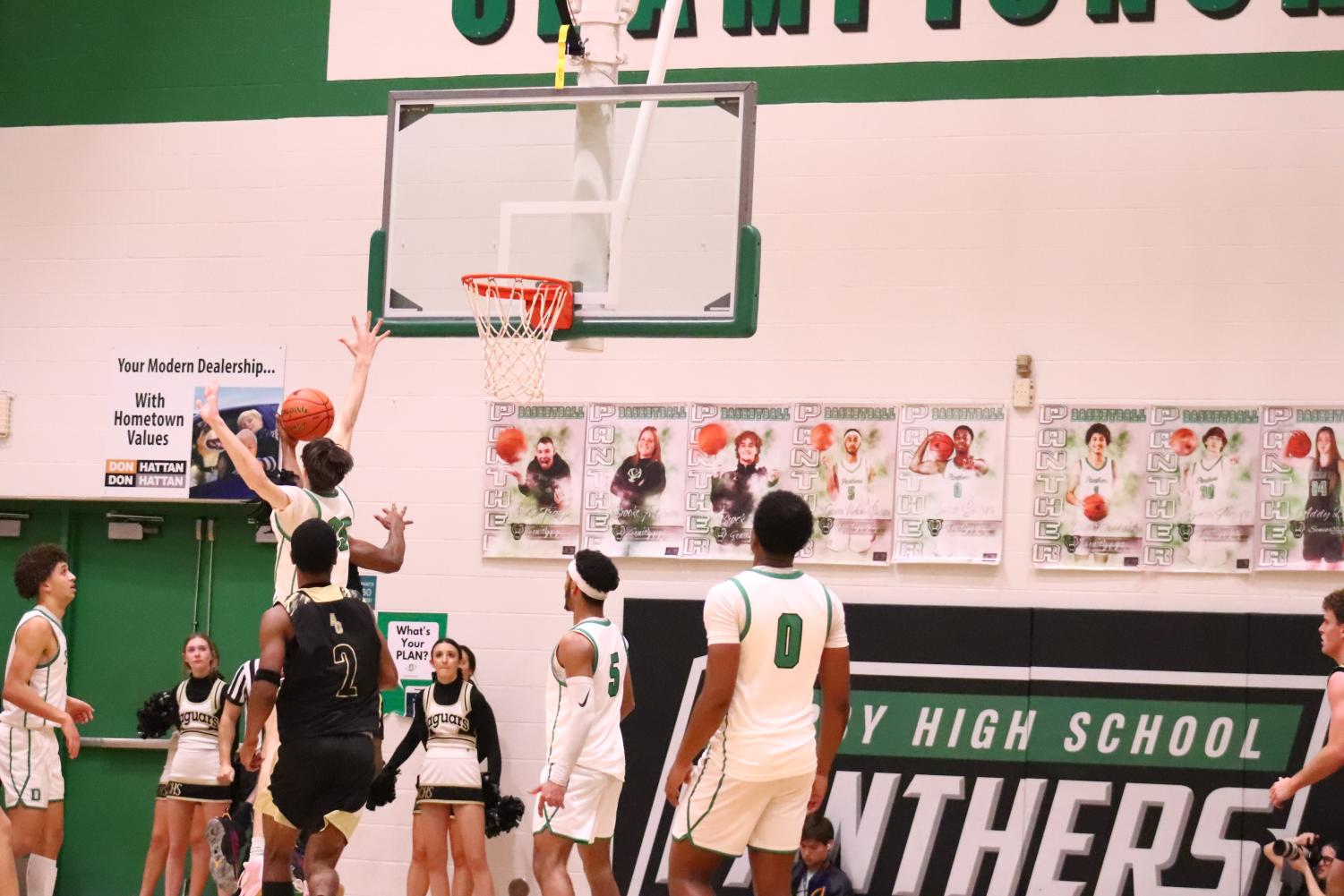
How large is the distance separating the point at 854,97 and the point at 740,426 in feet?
7.60

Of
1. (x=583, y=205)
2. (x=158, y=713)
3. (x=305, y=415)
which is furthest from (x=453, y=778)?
(x=583, y=205)

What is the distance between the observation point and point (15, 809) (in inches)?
343

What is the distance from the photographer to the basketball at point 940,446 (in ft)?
33.8

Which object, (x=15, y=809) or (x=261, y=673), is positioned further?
(x=15, y=809)

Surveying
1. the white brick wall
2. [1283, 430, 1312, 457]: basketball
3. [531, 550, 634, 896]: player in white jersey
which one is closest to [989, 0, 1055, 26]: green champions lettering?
the white brick wall

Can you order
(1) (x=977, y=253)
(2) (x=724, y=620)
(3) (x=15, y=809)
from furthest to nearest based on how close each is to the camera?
1. (1) (x=977, y=253)
2. (3) (x=15, y=809)
3. (2) (x=724, y=620)

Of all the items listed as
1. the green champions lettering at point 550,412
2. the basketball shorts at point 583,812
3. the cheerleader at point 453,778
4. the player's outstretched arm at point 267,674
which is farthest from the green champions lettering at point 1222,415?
the player's outstretched arm at point 267,674

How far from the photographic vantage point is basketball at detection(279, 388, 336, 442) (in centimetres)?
760

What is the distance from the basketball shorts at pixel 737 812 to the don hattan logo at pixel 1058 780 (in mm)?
4202

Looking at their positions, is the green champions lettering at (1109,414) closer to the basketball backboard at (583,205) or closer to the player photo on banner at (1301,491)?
the player photo on banner at (1301,491)

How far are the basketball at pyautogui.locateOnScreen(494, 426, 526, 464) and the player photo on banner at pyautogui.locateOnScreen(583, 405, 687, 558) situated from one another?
48cm

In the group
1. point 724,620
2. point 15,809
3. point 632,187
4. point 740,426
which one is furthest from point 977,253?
point 15,809

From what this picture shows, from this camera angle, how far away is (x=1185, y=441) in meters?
10.0

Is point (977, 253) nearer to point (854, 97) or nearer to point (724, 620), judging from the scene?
point (854, 97)
